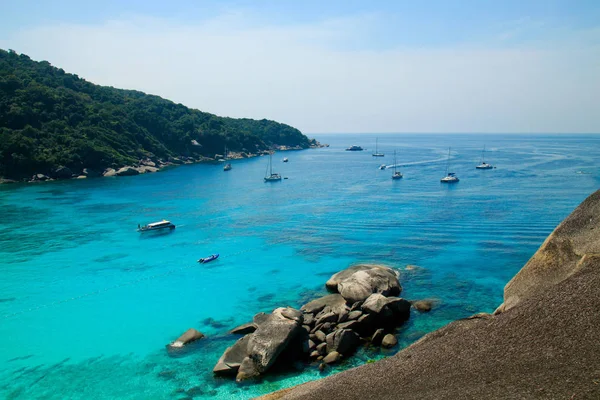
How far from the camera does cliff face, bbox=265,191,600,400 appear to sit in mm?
12594

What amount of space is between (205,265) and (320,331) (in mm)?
20511

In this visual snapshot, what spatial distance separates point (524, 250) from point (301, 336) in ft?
96.0

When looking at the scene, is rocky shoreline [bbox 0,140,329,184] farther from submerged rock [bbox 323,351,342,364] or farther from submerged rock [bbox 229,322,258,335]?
submerged rock [bbox 323,351,342,364]

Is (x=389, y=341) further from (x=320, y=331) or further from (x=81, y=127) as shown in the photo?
(x=81, y=127)

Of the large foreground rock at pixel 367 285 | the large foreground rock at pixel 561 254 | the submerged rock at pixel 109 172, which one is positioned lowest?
the large foreground rock at pixel 367 285

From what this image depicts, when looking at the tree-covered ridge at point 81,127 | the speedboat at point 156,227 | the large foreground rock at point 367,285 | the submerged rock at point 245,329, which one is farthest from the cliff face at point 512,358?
the tree-covered ridge at point 81,127

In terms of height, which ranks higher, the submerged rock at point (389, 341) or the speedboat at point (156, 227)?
the speedboat at point (156, 227)

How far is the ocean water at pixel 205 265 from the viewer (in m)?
25.1

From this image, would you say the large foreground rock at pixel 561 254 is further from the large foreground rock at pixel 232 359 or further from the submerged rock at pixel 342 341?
the large foreground rock at pixel 232 359

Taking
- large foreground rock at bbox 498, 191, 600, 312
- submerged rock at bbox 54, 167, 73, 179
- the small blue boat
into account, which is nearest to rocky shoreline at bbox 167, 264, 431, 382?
large foreground rock at bbox 498, 191, 600, 312

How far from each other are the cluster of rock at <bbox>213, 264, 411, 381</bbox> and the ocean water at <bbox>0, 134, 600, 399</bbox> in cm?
101

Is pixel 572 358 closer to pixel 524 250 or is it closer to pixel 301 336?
pixel 301 336

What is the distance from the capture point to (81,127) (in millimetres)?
115062

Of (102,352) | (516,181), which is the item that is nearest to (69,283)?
(102,352)
